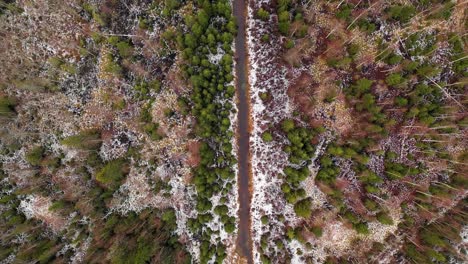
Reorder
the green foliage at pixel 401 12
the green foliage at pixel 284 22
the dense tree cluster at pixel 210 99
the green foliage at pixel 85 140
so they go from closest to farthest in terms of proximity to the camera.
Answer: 1. the green foliage at pixel 401 12
2. the green foliage at pixel 284 22
3. the dense tree cluster at pixel 210 99
4. the green foliage at pixel 85 140

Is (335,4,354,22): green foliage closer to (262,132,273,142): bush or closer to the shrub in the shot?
(262,132,273,142): bush

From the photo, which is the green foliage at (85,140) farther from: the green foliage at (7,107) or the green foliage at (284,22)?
the green foliage at (284,22)

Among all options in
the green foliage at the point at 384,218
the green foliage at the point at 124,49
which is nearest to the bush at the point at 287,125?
the green foliage at the point at 384,218

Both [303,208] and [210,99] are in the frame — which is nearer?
[303,208]

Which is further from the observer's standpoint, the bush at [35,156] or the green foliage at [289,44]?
the bush at [35,156]

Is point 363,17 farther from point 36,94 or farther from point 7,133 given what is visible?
point 7,133

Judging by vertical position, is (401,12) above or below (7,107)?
above

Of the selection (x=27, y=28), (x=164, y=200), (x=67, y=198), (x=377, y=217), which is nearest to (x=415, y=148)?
(x=377, y=217)

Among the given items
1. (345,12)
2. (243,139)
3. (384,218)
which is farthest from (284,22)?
(384,218)

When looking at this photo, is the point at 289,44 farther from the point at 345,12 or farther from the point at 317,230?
the point at 317,230
